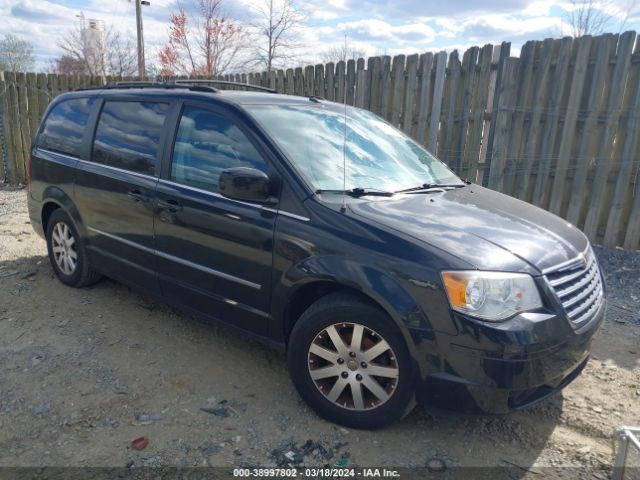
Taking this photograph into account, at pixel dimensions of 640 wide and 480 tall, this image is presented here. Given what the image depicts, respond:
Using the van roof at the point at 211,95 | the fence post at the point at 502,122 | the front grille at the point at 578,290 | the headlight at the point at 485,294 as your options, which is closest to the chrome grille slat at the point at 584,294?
the front grille at the point at 578,290

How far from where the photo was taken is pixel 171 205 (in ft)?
11.6

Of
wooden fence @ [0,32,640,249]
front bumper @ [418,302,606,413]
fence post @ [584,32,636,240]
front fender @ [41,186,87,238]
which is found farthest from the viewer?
wooden fence @ [0,32,640,249]

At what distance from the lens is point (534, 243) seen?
286 cm

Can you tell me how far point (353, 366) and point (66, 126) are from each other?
11.9 feet

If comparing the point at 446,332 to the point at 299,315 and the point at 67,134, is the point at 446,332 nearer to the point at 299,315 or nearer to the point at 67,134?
the point at 299,315

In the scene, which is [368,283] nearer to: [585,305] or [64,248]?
[585,305]

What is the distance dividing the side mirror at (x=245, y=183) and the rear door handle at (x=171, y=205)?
640 millimetres

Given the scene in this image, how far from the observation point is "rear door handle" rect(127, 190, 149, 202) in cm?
373

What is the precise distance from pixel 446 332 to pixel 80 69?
92.2ft

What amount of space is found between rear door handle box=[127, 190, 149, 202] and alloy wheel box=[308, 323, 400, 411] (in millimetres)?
1753

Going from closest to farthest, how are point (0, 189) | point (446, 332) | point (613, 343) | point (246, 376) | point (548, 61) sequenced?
point (446, 332)
point (246, 376)
point (613, 343)
point (548, 61)
point (0, 189)

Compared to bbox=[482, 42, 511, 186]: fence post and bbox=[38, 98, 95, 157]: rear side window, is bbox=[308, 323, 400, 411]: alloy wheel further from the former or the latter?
bbox=[482, 42, 511, 186]: fence post

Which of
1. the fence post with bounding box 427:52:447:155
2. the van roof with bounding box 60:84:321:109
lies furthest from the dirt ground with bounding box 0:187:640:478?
the fence post with bounding box 427:52:447:155

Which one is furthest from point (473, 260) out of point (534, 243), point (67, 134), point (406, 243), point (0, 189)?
point (0, 189)
